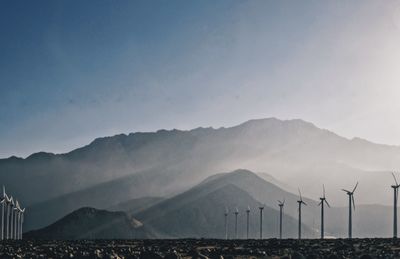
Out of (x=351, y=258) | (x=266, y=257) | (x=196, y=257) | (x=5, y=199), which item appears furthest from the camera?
(x=5, y=199)

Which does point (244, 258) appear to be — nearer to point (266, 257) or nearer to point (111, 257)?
point (266, 257)

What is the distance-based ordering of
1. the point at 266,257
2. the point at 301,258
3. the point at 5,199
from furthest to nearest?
1. the point at 5,199
2. the point at 266,257
3. the point at 301,258

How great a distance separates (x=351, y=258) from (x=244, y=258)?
8486 millimetres

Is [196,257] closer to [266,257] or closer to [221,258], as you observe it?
[221,258]

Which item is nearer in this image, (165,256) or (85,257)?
(165,256)

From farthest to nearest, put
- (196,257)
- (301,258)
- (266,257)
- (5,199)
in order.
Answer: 1. (5,199)
2. (266,257)
3. (196,257)
4. (301,258)

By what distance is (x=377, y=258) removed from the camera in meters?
37.6

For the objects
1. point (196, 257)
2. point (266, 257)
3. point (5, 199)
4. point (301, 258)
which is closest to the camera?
point (301, 258)

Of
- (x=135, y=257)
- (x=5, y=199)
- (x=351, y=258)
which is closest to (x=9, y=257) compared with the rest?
(x=135, y=257)

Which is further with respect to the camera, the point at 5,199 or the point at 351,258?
the point at 5,199

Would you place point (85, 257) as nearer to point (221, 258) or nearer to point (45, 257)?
point (45, 257)

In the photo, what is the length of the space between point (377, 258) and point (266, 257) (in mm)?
9152

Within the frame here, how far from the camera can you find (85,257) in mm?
42156

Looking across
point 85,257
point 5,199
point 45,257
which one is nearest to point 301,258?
point 85,257
